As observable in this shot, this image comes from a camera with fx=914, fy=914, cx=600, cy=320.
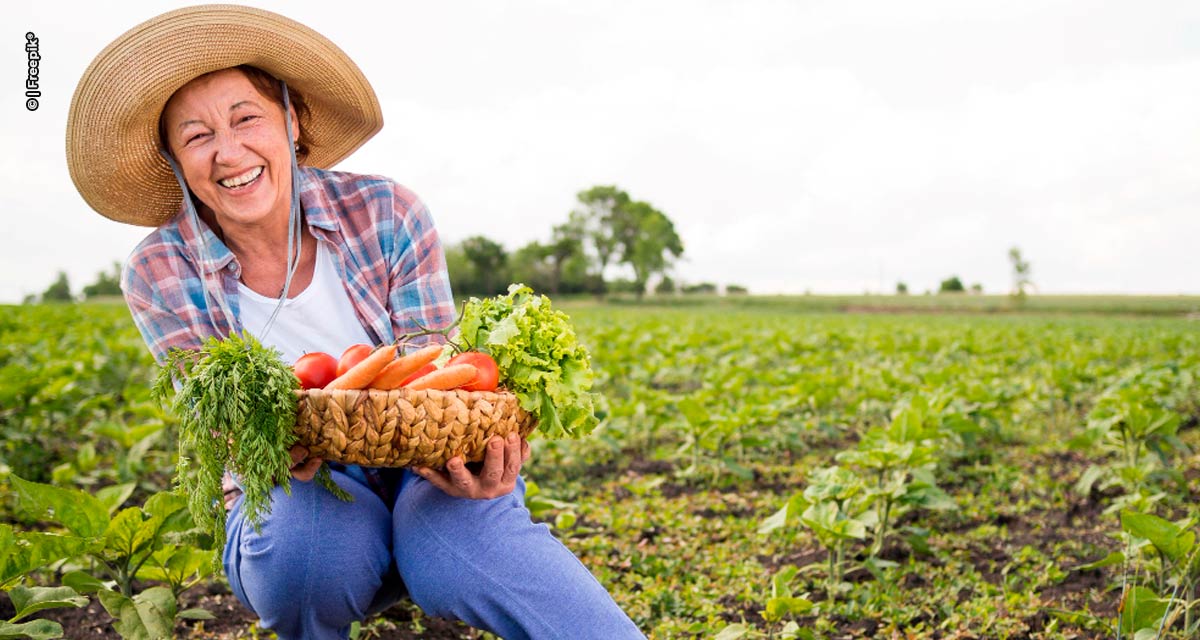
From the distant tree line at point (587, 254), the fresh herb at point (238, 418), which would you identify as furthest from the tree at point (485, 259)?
the fresh herb at point (238, 418)

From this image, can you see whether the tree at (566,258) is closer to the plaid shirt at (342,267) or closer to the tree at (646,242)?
the tree at (646,242)

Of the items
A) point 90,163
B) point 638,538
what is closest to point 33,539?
point 90,163

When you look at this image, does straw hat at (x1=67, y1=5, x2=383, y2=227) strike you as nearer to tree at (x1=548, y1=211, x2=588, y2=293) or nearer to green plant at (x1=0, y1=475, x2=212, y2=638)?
green plant at (x1=0, y1=475, x2=212, y2=638)

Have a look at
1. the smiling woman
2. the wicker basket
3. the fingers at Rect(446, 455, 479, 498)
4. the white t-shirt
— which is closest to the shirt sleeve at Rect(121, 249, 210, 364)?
the white t-shirt

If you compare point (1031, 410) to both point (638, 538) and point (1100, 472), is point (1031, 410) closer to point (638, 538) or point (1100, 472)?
point (1100, 472)

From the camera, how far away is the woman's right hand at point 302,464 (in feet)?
6.46

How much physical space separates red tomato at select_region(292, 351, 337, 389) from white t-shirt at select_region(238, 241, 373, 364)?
1.90 feet

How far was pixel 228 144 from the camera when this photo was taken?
2.36m

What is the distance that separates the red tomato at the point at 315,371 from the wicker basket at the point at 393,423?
0.42 feet

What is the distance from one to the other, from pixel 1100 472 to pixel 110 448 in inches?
230

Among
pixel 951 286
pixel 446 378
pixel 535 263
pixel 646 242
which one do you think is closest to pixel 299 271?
pixel 446 378

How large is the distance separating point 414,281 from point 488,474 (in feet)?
2.77

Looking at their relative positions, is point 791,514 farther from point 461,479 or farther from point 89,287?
point 89,287

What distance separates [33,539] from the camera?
215cm
